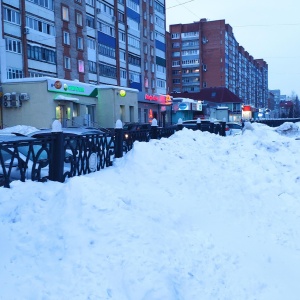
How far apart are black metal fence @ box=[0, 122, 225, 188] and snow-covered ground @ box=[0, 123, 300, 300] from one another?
42cm

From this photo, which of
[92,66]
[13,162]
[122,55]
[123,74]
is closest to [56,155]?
[13,162]

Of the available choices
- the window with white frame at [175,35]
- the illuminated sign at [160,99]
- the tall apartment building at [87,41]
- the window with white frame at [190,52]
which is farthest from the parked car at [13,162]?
the window with white frame at [175,35]

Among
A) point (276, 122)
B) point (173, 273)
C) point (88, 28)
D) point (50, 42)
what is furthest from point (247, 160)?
point (88, 28)

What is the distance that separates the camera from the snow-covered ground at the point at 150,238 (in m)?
3.75

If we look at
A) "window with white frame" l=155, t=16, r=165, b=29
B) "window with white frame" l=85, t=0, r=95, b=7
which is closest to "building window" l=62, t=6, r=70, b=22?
"window with white frame" l=85, t=0, r=95, b=7

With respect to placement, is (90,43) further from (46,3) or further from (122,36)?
(46,3)

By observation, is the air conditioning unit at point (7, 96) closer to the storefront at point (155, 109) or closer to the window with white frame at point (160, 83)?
the storefront at point (155, 109)

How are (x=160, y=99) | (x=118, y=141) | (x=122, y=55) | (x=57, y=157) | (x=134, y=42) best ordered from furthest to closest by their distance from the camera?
(x=134, y=42) < (x=160, y=99) < (x=122, y=55) < (x=118, y=141) < (x=57, y=157)

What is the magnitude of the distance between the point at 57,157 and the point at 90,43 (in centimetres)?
3710

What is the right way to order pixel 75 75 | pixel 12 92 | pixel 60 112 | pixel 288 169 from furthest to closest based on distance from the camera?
pixel 75 75
pixel 60 112
pixel 12 92
pixel 288 169

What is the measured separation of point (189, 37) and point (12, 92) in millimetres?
69034

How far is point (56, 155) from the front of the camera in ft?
21.0

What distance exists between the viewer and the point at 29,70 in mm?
32281

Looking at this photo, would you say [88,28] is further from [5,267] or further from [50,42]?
[5,267]
